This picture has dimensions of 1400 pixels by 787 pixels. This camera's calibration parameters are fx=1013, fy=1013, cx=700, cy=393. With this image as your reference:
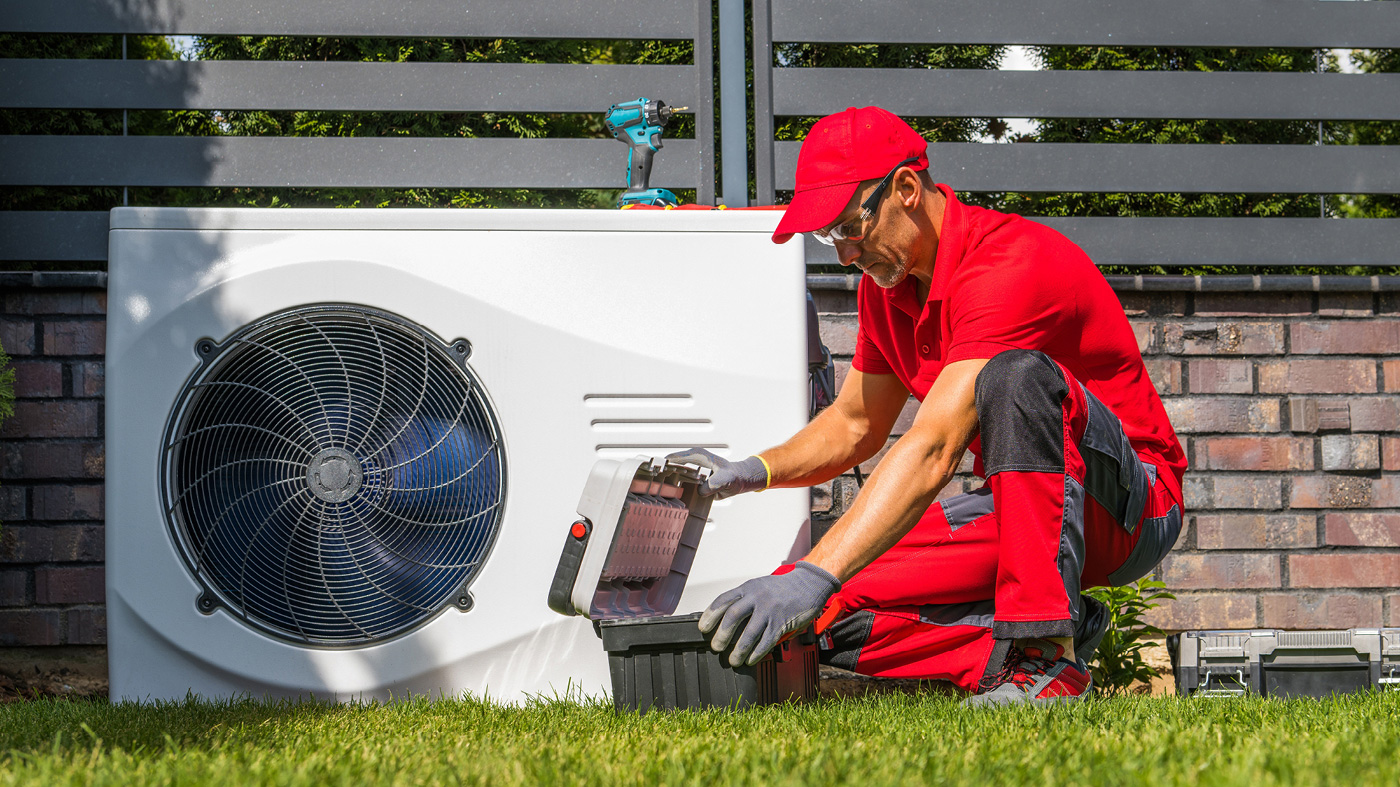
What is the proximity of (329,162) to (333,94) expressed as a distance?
208 mm

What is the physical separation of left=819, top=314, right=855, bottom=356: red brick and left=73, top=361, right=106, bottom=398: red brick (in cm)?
197

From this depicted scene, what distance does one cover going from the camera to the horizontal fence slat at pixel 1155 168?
2939 millimetres

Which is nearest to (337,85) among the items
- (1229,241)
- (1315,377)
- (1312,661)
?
(1229,241)

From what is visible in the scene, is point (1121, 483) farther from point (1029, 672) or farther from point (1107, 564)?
point (1029, 672)

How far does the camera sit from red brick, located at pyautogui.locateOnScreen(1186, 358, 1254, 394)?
289 centimetres

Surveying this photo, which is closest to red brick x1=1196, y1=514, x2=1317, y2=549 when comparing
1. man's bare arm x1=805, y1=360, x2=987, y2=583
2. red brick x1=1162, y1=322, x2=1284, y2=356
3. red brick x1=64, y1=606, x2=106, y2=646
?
red brick x1=1162, y1=322, x2=1284, y2=356

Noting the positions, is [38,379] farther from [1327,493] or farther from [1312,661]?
[1327,493]

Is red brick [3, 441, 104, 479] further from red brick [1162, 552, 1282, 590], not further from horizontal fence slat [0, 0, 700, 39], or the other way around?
red brick [1162, 552, 1282, 590]

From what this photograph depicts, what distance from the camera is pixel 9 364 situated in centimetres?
269

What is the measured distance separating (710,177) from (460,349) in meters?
1.21

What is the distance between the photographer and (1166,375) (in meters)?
2.89

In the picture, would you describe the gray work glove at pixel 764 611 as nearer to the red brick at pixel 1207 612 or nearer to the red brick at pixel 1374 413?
the red brick at pixel 1207 612

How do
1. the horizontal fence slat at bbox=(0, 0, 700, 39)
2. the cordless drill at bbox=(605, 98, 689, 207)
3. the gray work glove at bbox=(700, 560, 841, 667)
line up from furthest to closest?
the horizontal fence slat at bbox=(0, 0, 700, 39), the cordless drill at bbox=(605, 98, 689, 207), the gray work glove at bbox=(700, 560, 841, 667)

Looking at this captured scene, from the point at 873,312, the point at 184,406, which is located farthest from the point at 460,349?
the point at 873,312
